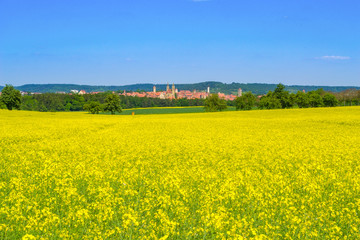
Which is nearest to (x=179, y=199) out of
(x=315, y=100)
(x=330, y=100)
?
(x=315, y=100)

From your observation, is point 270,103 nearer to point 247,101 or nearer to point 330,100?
point 247,101

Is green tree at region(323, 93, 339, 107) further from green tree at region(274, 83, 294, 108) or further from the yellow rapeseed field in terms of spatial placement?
the yellow rapeseed field

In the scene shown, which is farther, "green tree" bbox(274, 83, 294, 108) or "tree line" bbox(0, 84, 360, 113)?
"green tree" bbox(274, 83, 294, 108)

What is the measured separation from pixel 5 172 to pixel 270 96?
4467 inches

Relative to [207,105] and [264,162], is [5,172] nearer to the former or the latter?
[264,162]

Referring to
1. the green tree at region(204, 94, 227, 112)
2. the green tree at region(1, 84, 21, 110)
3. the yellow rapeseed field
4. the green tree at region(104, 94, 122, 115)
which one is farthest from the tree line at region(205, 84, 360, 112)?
the yellow rapeseed field

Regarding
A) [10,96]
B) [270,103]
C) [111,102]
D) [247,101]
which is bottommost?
[270,103]

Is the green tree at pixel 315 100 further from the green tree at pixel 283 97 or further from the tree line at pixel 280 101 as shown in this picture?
the green tree at pixel 283 97

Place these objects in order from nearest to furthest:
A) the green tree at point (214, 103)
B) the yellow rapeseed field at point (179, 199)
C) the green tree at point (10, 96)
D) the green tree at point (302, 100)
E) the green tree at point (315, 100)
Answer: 1. the yellow rapeseed field at point (179, 199)
2. the green tree at point (10, 96)
3. the green tree at point (302, 100)
4. the green tree at point (315, 100)
5. the green tree at point (214, 103)

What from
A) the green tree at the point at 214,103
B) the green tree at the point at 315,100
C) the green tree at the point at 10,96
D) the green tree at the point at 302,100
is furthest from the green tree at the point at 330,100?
the green tree at the point at 10,96

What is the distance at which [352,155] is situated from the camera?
1564 centimetres

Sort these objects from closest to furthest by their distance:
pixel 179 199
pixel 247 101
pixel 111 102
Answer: pixel 179 199 → pixel 111 102 → pixel 247 101

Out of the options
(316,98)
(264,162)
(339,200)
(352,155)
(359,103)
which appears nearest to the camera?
(339,200)

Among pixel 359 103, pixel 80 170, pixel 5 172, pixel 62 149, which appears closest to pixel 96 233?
pixel 80 170
